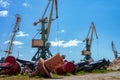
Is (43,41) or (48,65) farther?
(43,41)

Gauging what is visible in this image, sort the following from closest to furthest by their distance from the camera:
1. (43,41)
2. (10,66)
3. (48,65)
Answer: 1. (48,65)
2. (10,66)
3. (43,41)

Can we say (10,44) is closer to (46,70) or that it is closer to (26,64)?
(26,64)

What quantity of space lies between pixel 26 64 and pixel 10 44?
7670 cm

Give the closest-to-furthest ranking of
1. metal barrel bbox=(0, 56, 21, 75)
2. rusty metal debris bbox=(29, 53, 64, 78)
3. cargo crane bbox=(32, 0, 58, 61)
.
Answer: rusty metal debris bbox=(29, 53, 64, 78), metal barrel bbox=(0, 56, 21, 75), cargo crane bbox=(32, 0, 58, 61)

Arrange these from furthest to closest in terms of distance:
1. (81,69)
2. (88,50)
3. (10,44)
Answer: (88,50) → (10,44) → (81,69)

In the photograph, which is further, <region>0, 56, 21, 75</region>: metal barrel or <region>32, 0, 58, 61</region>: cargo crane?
<region>32, 0, 58, 61</region>: cargo crane

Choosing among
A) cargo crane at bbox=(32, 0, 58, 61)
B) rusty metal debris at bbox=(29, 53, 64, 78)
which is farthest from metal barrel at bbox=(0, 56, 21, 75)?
cargo crane at bbox=(32, 0, 58, 61)

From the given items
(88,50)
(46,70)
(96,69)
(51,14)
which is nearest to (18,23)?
(51,14)

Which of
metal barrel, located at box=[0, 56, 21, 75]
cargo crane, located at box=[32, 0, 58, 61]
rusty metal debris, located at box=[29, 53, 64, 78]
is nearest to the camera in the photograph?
rusty metal debris, located at box=[29, 53, 64, 78]

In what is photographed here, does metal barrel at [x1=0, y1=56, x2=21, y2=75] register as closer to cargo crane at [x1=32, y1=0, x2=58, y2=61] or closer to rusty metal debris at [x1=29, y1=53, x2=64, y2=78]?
rusty metal debris at [x1=29, y1=53, x2=64, y2=78]

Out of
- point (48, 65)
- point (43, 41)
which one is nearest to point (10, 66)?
point (48, 65)

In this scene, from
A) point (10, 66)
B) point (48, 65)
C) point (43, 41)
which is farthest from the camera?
point (43, 41)

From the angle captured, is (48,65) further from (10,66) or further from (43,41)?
(43,41)

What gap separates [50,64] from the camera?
2409 cm
